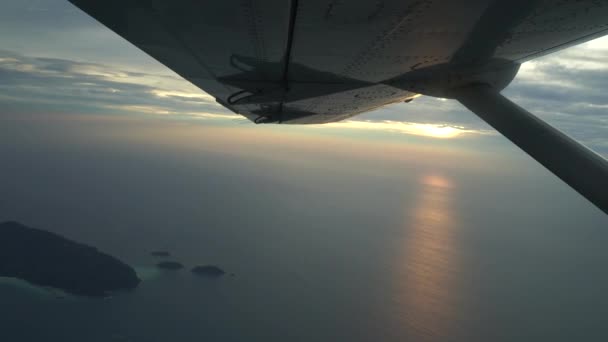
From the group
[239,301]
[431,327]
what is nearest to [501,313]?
[431,327]

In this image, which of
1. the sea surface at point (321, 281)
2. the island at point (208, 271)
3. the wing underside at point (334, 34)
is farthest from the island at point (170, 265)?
the wing underside at point (334, 34)

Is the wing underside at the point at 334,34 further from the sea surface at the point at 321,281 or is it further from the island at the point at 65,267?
the island at the point at 65,267

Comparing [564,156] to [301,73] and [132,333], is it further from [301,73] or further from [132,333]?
[132,333]

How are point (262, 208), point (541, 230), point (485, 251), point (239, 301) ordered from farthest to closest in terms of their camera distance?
1. point (262, 208)
2. point (541, 230)
3. point (485, 251)
4. point (239, 301)

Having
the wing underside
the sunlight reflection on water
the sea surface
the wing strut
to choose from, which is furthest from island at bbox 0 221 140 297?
the wing strut

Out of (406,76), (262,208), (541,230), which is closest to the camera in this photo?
(406,76)

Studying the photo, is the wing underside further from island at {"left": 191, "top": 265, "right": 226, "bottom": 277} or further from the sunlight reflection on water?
island at {"left": 191, "top": 265, "right": 226, "bottom": 277}

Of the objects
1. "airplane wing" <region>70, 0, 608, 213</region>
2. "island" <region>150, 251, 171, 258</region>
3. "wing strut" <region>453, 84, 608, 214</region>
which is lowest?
"island" <region>150, 251, 171, 258</region>
